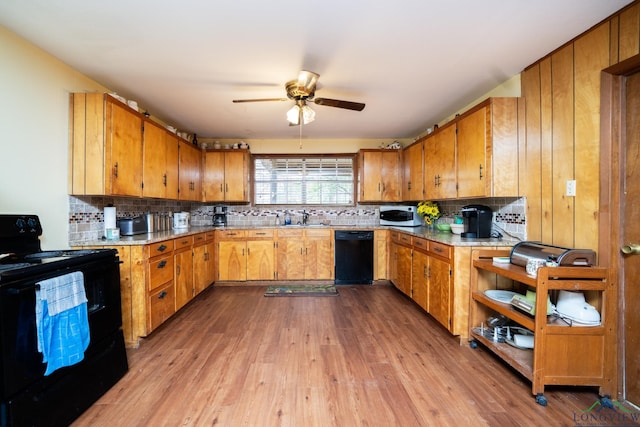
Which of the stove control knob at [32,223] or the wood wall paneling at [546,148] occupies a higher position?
the wood wall paneling at [546,148]

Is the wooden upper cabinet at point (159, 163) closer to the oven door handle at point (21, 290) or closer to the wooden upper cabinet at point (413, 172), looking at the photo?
the oven door handle at point (21, 290)

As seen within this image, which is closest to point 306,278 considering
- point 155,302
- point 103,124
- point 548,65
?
point 155,302

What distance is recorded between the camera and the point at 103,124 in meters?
2.18

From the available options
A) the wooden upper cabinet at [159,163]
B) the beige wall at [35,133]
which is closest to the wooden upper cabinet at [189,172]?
the wooden upper cabinet at [159,163]

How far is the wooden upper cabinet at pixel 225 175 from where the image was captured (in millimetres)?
4113

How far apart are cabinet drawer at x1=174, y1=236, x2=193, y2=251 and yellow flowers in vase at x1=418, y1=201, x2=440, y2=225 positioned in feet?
10.2

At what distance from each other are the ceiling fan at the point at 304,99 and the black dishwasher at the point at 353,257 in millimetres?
1998

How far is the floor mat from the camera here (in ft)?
11.5

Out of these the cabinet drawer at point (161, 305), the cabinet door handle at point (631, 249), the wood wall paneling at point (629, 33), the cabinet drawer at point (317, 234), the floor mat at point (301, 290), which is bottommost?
the floor mat at point (301, 290)

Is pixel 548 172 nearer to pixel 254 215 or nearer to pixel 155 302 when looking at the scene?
pixel 155 302

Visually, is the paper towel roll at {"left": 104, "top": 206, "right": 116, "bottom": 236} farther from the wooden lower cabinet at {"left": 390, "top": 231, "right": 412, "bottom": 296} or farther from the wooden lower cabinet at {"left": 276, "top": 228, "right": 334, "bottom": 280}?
the wooden lower cabinet at {"left": 390, "top": 231, "right": 412, "bottom": 296}

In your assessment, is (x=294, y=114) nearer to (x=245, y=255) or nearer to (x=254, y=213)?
(x=245, y=255)

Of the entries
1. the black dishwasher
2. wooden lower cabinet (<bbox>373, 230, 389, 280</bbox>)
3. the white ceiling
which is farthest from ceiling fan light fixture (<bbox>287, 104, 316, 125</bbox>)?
wooden lower cabinet (<bbox>373, 230, 389, 280</bbox>)

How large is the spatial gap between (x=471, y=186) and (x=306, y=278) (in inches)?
101
